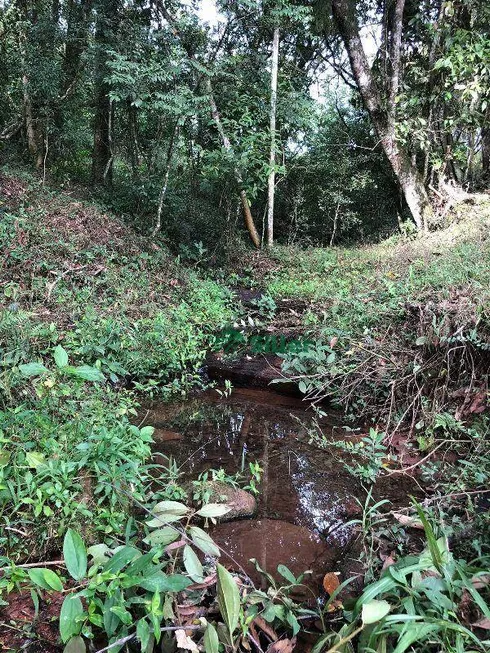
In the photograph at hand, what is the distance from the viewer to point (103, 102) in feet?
30.8

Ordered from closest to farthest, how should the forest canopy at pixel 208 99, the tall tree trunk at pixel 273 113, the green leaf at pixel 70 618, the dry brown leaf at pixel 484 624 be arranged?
the green leaf at pixel 70 618
the dry brown leaf at pixel 484 624
the forest canopy at pixel 208 99
the tall tree trunk at pixel 273 113

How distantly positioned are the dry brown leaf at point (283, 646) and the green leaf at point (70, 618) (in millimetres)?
767

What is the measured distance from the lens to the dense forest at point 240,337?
68.1 inches

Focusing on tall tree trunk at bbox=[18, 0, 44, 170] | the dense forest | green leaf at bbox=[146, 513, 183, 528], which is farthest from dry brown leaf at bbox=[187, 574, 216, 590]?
→ tall tree trunk at bbox=[18, 0, 44, 170]

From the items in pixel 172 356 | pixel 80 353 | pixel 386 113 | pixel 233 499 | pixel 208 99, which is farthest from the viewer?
pixel 386 113

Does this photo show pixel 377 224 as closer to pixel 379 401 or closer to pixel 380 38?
pixel 380 38

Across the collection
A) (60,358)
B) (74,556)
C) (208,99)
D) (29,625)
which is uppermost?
(208,99)

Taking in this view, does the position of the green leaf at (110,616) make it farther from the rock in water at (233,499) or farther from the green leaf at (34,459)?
the rock in water at (233,499)

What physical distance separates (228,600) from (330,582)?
74cm

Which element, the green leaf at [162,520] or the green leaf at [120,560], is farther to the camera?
the green leaf at [162,520]

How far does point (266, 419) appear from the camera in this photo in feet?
13.4

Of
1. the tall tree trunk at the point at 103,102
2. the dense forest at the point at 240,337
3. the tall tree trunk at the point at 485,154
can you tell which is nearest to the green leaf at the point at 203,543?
the dense forest at the point at 240,337

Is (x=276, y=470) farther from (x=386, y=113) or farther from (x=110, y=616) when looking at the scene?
(x=386, y=113)

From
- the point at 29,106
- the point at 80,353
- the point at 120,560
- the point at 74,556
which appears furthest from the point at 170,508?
the point at 29,106
